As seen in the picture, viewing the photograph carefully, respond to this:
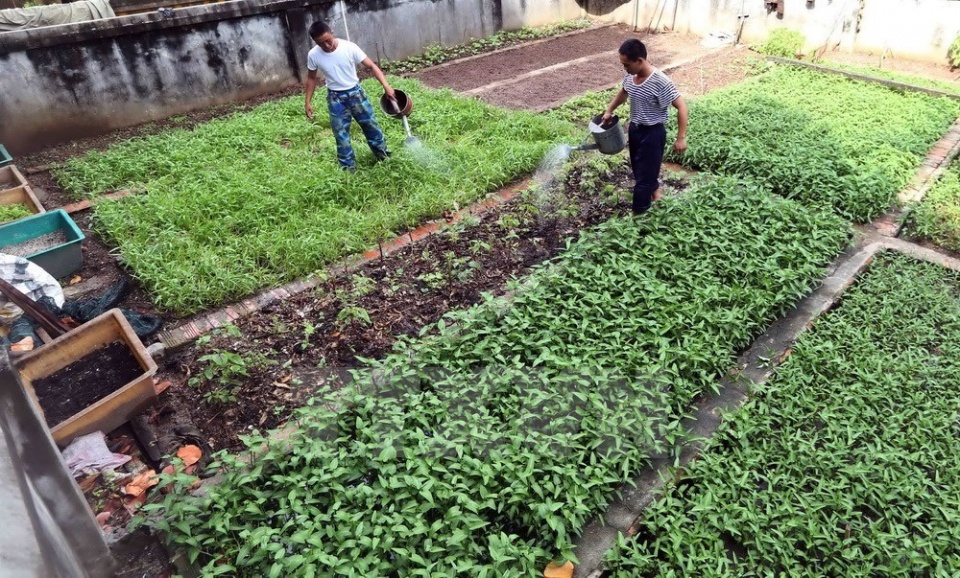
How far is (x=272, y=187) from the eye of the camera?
6215 millimetres

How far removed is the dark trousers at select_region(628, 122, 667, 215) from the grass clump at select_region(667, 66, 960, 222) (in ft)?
5.06

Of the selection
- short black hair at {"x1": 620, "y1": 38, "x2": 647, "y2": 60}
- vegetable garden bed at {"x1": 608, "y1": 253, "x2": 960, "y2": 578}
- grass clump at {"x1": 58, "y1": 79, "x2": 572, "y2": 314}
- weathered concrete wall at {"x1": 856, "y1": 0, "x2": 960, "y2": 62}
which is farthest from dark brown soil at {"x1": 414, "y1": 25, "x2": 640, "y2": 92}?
vegetable garden bed at {"x1": 608, "y1": 253, "x2": 960, "y2": 578}

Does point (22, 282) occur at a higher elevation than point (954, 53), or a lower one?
higher

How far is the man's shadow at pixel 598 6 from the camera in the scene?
13633mm

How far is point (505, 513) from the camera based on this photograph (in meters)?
2.94

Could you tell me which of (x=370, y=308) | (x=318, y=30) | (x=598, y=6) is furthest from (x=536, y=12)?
(x=370, y=308)

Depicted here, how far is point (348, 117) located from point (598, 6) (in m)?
9.90

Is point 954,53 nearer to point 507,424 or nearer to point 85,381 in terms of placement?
point 507,424

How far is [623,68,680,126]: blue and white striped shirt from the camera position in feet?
15.6

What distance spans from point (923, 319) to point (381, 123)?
631 cm

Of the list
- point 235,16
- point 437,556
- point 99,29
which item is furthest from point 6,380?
point 235,16

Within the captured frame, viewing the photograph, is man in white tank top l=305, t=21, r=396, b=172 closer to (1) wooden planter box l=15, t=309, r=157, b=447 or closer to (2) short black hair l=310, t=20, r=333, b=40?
(2) short black hair l=310, t=20, r=333, b=40

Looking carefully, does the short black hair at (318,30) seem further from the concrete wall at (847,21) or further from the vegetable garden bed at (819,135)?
the concrete wall at (847,21)

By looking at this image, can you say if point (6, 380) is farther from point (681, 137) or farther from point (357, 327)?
point (681, 137)
